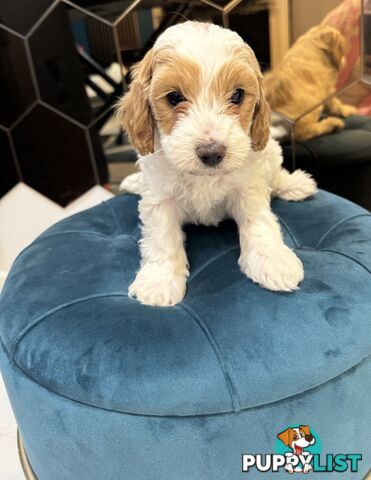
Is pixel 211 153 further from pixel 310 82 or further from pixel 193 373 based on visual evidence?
pixel 310 82

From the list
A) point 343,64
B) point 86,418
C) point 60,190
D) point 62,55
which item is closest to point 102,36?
point 62,55

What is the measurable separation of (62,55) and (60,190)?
73 cm

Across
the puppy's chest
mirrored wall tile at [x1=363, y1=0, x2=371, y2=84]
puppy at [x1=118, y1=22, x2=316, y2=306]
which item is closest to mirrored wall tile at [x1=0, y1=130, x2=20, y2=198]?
puppy at [x1=118, y1=22, x2=316, y2=306]

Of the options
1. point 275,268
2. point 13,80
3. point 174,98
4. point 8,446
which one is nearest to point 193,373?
point 275,268

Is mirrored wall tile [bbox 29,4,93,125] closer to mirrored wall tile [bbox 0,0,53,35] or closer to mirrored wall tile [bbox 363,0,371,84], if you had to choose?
mirrored wall tile [bbox 0,0,53,35]

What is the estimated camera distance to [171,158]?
136cm

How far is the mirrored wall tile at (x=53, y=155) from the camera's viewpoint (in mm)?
2625

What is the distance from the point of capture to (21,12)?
235 centimetres

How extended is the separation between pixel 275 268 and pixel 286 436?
1.47 ft

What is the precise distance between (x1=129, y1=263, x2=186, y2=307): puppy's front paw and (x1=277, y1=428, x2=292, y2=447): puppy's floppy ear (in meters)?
0.46

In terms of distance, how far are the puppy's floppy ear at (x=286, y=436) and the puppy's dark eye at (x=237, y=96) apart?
34.5 inches

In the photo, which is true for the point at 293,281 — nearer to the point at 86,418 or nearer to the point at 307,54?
the point at 86,418

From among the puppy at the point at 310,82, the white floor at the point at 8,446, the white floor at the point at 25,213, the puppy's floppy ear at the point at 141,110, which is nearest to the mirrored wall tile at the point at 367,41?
the puppy at the point at 310,82

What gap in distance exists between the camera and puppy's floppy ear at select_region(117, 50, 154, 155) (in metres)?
1.42
